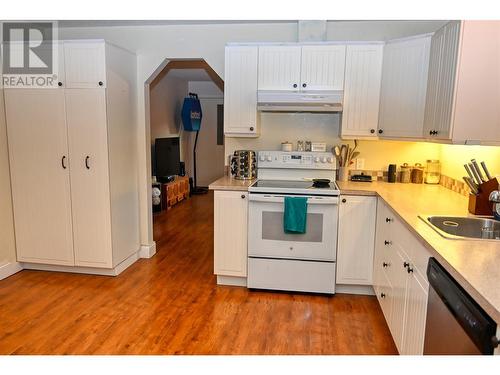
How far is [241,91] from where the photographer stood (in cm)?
336

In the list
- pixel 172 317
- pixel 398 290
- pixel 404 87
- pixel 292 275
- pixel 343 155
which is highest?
pixel 404 87

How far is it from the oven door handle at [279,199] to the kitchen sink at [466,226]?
934mm

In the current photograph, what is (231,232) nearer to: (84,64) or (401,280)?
(401,280)

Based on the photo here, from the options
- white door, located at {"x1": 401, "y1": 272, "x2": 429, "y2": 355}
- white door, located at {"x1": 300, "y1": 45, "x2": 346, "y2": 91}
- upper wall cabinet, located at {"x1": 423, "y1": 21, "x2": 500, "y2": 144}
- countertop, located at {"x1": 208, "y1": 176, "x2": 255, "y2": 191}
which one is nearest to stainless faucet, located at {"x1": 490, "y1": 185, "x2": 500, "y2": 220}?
upper wall cabinet, located at {"x1": 423, "y1": 21, "x2": 500, "y2": 144}

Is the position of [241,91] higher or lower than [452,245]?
higher

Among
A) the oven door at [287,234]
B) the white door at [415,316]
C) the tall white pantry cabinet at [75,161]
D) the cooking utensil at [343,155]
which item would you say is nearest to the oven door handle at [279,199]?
the oven door at [287,234]

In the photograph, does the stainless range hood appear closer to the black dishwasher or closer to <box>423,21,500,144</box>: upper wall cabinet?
<box>423,21,500,144</box>: upper wall cabinet

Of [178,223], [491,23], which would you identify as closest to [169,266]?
[178,223]

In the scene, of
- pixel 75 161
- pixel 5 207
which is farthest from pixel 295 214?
pixel 5 207

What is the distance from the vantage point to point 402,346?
2.07m

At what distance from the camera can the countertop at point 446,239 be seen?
4.05ft

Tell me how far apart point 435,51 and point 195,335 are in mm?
2537

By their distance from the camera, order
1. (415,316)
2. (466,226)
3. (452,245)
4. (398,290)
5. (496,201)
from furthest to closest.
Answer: (398,290) < (466,226) < (496,201) < (415,316) < (452,245)

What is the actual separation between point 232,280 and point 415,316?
5.85 feet
